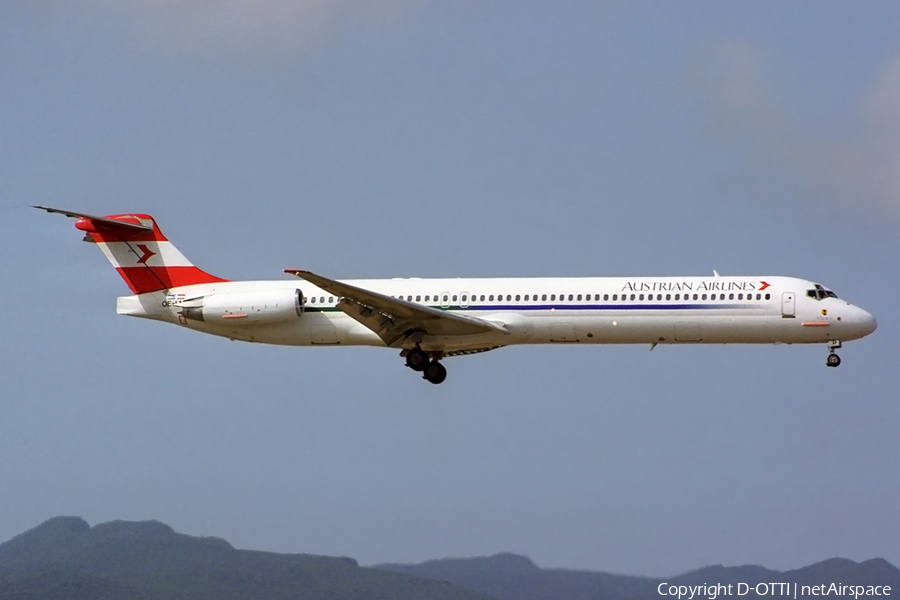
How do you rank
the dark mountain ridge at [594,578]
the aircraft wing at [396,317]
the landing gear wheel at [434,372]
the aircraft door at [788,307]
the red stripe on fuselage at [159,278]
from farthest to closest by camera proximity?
1. the dark mountain ridge at [594,578]
2. the red stripe on fuselage at [159,278]
3. the landing gear wheel at [434,372]
4. the aircraft door at [788,307]
5. the aircraft wing at [396,317]

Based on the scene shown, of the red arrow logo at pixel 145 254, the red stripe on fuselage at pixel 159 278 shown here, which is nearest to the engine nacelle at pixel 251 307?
the red stripe on fuselage at pixel 159 278

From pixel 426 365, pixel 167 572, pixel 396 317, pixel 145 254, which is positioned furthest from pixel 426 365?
pixel 167 572

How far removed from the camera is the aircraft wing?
3988 centimetres

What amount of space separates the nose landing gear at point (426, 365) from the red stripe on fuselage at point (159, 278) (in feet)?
23.4

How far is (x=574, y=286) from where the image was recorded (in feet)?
135

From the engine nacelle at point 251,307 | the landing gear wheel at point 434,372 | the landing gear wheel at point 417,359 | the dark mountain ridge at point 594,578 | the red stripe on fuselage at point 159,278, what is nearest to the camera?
the engine nacelle at point 251,307

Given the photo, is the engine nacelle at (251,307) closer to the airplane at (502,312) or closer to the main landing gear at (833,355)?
the airplane at (502,312)

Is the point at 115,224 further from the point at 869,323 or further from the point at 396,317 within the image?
the point at 869,323

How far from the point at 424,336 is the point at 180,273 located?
29.0ft

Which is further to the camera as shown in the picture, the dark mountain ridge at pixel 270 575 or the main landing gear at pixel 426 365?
the dark mountain ridge at pixel 270 575

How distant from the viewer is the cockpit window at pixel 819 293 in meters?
40.4

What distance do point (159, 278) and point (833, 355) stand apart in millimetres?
21762

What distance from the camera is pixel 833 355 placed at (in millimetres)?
40844

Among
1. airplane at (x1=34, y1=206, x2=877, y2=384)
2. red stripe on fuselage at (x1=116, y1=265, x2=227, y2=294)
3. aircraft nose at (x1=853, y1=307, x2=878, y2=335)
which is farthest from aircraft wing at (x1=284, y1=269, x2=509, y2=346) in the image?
aircraft nose at (x1=853, y1=307, x2=878, y2=335)
